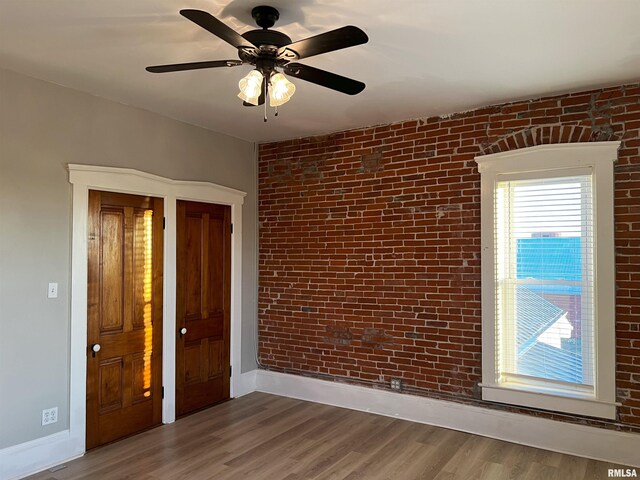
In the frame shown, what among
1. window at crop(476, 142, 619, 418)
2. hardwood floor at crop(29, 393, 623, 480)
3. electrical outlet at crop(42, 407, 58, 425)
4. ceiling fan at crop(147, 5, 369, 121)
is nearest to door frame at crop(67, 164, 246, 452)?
electrical outlet at crop(42, 407, 58, 425)

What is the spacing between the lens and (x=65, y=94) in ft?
11.8

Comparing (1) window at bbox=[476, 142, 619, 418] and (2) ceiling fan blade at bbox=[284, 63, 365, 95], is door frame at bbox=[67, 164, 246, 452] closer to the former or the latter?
(2) ceiling fan blade at bbox=[284, 63, 365, 95]

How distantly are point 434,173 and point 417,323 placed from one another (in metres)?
1.44

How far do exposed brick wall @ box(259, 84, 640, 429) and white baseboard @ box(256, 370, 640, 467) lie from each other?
0.11 meters

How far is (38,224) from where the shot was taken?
3389 mm

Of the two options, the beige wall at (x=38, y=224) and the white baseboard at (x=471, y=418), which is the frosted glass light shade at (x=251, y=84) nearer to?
the beige wall at (x=38, y=224)

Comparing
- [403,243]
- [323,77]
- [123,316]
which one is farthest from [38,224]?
[403,243]

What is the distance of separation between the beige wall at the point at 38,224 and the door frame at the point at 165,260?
Result: 6cm

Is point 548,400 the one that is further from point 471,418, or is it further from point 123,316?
point 123,316

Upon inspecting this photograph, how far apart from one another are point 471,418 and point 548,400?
675 mm

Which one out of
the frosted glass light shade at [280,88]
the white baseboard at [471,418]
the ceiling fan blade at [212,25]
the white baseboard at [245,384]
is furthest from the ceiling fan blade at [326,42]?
the white baseboard at [245,384]

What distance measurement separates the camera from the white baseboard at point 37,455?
3176mm

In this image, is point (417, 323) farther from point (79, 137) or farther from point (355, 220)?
point (79, 137)

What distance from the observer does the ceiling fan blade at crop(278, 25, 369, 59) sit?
1954mm
